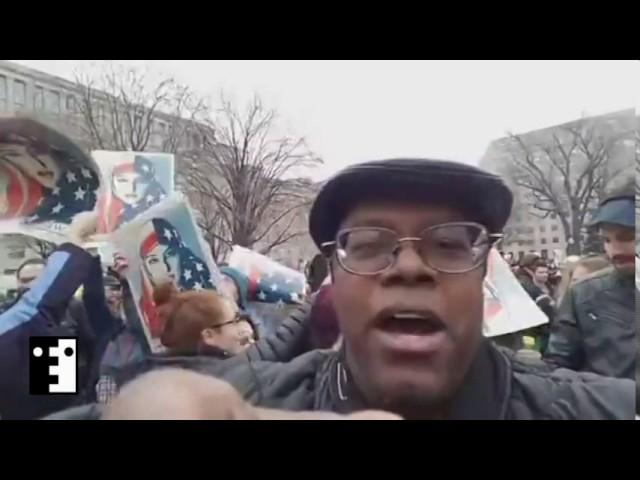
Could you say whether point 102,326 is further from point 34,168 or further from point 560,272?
point 560,272

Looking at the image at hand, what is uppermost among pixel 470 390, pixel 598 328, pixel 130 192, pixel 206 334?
pixel 130 192

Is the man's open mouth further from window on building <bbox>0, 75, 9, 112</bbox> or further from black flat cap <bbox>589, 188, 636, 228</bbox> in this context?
window on building <bbox>0, 75, 9, 112</bbox>

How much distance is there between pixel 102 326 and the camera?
11.3 feet

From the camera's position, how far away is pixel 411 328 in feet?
10.9

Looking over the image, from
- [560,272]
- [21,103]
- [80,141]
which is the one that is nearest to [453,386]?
[560,272]

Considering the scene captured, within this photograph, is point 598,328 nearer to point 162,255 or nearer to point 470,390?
point 470,390

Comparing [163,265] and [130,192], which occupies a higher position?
[130,192]

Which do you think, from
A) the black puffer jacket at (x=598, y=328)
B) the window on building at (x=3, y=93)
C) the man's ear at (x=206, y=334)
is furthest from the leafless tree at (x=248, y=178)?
the black puffer jacket at (x=598, y=328)

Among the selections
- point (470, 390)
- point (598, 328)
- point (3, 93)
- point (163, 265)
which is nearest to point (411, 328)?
point (470, 390)

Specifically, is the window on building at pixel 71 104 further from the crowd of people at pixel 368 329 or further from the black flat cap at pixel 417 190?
the black flat cap at pixel 417 190

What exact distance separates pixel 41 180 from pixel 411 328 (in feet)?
5.52

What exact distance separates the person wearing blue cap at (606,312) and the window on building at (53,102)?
2284 millimetres

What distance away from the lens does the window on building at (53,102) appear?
342cm
